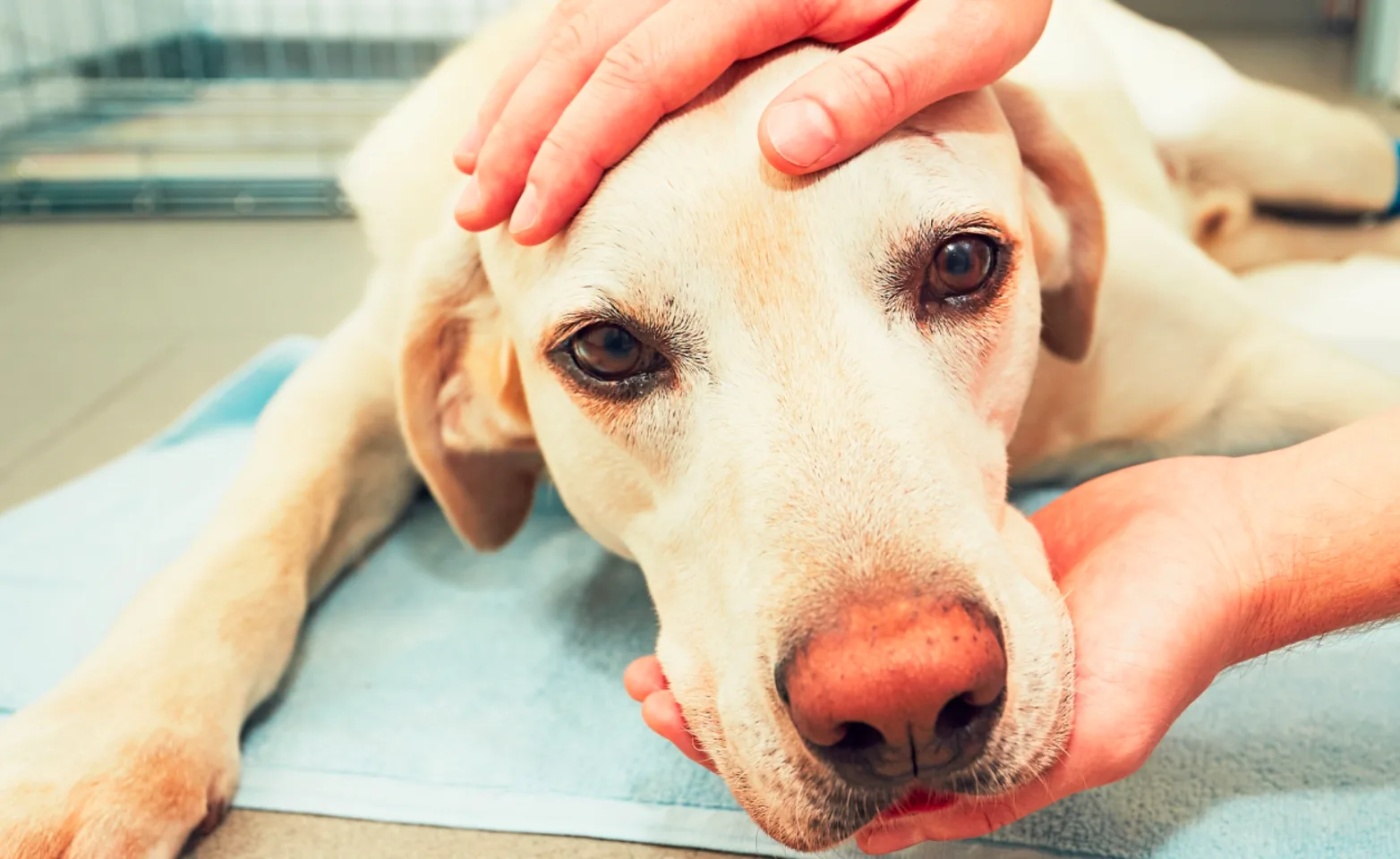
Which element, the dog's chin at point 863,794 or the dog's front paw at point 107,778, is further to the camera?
the dog's front paw at point 107,778

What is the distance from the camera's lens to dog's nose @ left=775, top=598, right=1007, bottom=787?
850 millimetres

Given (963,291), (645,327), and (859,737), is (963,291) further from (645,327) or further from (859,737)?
(859,737)

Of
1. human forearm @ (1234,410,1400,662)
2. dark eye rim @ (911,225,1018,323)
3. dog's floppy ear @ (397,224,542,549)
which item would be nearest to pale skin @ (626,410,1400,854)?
human forearm @ (1234,410,1400,662)

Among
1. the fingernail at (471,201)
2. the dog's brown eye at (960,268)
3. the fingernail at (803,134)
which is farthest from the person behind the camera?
the fingernail at (471,201)

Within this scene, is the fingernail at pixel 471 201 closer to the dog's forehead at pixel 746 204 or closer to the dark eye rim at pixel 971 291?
the dog's forehead at pixel 746 204

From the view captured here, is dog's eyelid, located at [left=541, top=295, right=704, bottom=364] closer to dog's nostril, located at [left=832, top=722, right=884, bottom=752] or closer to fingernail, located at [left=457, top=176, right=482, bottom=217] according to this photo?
fingernail, located at [left=457, top=176, right=482, bottom=217]

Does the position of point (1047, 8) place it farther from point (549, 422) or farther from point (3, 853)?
point (3, 853)

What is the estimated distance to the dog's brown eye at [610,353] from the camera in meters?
1.18

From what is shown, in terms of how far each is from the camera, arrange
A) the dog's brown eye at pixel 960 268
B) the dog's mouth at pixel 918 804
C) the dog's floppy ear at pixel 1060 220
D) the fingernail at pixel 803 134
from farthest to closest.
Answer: the dog's floppy ear at pixel 1060 220
the dog's brown eye at pixel 960 268
the fingernail at pixel 803 134
the dog's mouth at pixel 918 804

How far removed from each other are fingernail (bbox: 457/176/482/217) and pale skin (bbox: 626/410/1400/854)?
0.55m

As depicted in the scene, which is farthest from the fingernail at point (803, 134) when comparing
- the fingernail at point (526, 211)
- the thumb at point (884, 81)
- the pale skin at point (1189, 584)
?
the pale skin at point (1189, 584)

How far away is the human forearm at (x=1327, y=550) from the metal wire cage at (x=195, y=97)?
4.08 metres

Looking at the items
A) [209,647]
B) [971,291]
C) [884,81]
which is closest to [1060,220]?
[971,291]

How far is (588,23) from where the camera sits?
4.16ft
